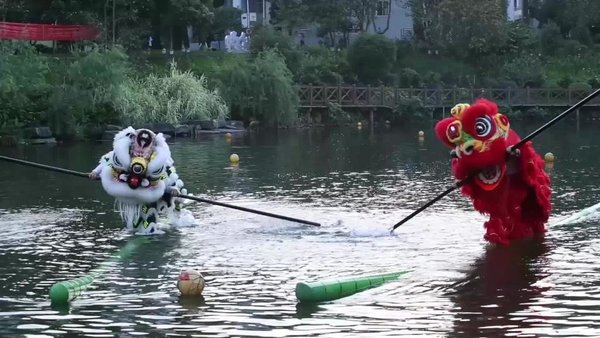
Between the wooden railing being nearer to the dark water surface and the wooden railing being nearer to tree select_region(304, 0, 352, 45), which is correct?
tree select_region(304, 0, 352, 45)

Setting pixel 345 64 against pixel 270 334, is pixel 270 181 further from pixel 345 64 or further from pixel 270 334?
pixel 345 64

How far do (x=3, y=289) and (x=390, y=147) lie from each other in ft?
90.8

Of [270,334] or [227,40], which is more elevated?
[227,40]

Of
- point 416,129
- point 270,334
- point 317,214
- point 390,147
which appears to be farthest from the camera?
point 416,129

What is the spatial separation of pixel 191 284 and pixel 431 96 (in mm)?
50181

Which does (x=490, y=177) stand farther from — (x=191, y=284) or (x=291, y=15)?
(x=291, y=15)

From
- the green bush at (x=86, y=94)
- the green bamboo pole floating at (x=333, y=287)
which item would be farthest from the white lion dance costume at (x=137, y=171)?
the green bush at (x=86, y=94)

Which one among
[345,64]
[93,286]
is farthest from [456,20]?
[93,286]

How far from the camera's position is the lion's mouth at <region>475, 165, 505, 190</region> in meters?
16.8

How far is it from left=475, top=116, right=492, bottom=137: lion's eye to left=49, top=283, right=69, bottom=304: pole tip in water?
6803 mm

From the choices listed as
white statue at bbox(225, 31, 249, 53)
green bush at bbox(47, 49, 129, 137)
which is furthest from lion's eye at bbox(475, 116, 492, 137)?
white statue at bbox(225, 31, 249, 53)

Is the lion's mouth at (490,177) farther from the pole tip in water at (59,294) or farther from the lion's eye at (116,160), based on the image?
the pole tip in water at (59,294)

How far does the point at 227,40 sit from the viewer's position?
70.1m

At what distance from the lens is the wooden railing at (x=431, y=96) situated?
59.2 meters
